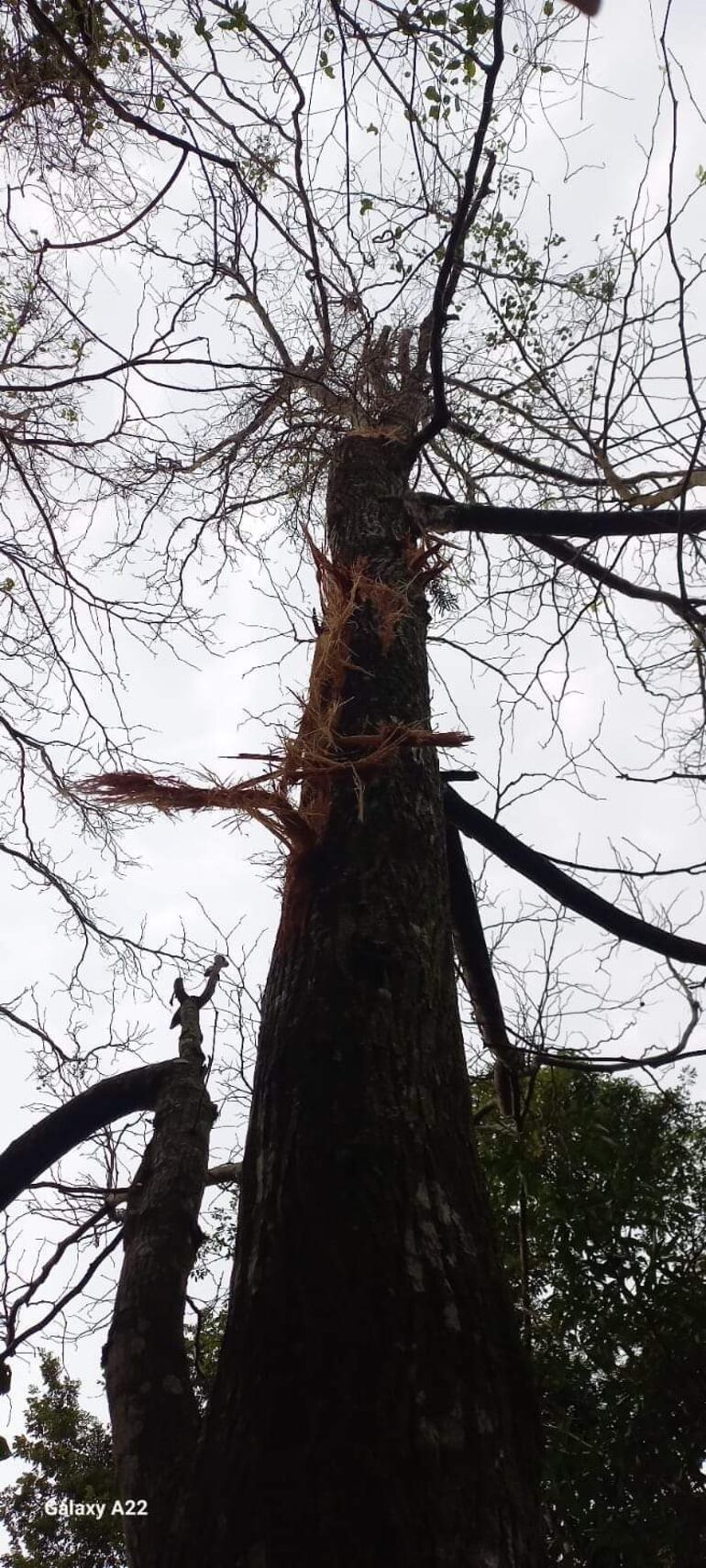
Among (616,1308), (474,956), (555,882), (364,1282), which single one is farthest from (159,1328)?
(616,1308)

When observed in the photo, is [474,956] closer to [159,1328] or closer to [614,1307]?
[614,1307]

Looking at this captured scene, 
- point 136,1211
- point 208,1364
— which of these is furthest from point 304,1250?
point 208,1364

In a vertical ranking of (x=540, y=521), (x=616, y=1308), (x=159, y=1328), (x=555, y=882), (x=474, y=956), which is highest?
(x=540, y=521)

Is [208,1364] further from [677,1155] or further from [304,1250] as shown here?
[304,1250]

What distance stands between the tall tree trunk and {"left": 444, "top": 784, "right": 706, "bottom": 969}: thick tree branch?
2.83 feet

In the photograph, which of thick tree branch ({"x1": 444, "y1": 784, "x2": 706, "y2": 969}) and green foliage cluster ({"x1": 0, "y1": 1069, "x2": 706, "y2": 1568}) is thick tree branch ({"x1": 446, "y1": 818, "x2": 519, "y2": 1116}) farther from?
green foliage cluster ({"x1": 0, "y1": 1069, "x2": 706, "y2": 1568})

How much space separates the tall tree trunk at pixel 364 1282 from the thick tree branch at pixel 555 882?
2.83 ft

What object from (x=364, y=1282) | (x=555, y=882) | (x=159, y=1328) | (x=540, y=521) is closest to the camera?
(x=364, y=1282)

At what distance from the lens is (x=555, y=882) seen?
2.81 metres

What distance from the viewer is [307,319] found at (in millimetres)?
4555

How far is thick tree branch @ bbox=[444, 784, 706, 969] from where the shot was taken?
107 inches

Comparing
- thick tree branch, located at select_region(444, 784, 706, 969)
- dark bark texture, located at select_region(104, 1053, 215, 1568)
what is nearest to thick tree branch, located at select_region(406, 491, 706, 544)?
thick tree branch, located at select_region(444, 784, 706, 969)

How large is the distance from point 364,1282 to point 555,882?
68.9 inches

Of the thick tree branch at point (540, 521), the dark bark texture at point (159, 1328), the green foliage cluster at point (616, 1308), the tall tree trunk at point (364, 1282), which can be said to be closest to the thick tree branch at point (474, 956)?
the green foliage cluster at point (616, 1308)
